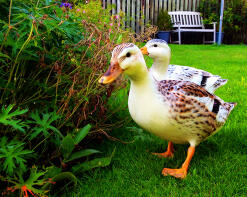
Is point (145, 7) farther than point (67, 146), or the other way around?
point (145, 7)

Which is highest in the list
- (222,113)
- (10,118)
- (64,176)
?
(10,118)

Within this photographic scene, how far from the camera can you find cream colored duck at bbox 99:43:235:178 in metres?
1.90

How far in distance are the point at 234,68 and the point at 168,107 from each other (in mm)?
4162

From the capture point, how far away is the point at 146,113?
1965 millimetres

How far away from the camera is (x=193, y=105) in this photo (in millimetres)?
2012

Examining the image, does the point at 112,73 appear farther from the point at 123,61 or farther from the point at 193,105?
the point at 193,105

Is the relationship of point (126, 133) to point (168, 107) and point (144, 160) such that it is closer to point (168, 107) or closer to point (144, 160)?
point (144, 160)

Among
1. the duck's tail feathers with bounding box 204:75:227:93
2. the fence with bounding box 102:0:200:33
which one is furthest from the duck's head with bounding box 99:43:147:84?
the fence with bounding box 102:0:200:33

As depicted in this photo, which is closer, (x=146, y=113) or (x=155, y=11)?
(x=146, y=113)

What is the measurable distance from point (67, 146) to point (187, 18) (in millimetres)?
11188

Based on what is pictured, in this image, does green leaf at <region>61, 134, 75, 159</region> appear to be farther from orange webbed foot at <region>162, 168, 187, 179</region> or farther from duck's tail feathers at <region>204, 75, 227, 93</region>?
duck's tail feathers at <region>204, 75, 227, 93</region>

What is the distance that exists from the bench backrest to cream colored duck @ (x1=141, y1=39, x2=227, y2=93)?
29.6 ft

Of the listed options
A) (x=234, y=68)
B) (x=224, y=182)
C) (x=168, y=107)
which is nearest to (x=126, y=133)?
(x=168, y=107)

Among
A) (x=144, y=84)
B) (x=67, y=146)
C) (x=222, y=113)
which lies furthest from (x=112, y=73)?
(x=222, y=113)
